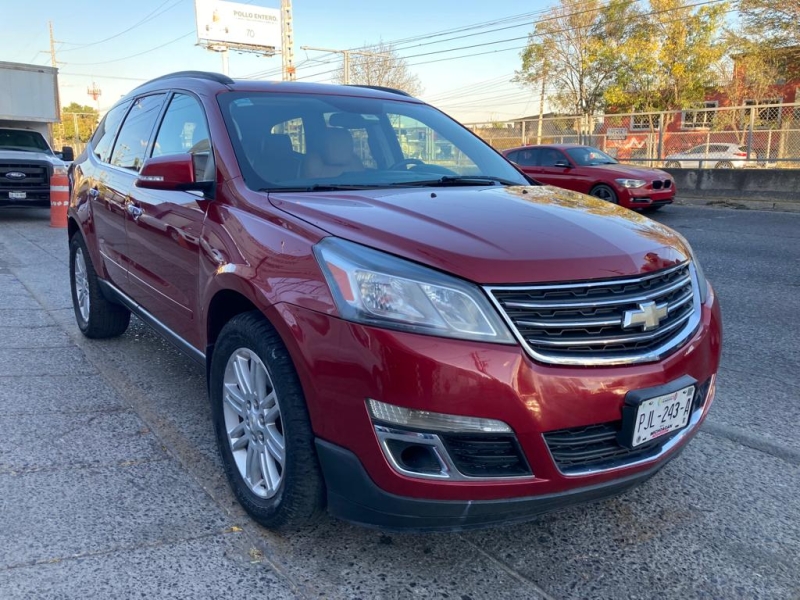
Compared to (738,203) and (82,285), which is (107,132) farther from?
(738,203)

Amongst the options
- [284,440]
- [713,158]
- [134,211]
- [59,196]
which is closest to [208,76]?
[134,211]

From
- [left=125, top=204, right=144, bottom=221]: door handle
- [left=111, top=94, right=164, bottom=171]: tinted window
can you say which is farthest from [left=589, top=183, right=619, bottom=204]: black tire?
[left=125, top=204, right=144, bottom=221]: door handle

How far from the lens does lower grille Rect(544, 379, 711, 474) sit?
2.14 m

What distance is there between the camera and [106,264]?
4559mm

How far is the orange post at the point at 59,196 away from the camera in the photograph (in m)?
12.2

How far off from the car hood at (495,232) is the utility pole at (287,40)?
4137 cm

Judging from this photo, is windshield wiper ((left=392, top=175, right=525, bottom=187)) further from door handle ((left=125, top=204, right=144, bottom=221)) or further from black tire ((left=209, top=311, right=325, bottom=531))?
door handle ((left=125, top=204, right=144, bottom=221))

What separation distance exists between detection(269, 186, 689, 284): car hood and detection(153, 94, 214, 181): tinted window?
0.60 m

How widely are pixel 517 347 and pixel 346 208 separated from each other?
925 millimetres

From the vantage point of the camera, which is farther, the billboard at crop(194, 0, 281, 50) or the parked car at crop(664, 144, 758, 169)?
the billboard at crop(194, 0, 281, 50)

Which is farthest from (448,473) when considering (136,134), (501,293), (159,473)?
(136,134)

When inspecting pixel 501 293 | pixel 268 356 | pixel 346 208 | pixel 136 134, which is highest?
pixel 136 134

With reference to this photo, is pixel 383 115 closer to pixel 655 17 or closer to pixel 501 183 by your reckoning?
pixel 501 183

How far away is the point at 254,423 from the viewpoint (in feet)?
8.57
